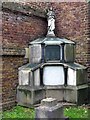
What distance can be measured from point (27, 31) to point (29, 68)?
1.47 m

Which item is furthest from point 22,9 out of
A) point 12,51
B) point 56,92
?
point 56,92

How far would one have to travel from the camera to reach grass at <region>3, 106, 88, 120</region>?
22.9 ft

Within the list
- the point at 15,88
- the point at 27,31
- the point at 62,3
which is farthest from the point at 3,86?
the point at 62,3

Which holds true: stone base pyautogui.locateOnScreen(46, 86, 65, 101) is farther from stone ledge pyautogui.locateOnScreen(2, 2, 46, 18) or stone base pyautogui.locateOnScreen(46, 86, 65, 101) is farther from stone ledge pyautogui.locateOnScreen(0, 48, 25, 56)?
stone ledge pyautogui.locateOnScreen(2, 2, 46, 18)

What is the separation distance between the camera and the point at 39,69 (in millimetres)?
8078

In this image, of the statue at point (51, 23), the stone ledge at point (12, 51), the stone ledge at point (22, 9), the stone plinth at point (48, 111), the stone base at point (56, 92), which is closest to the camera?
the stone plinth at point (48, 111)

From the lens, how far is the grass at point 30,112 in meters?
6.96

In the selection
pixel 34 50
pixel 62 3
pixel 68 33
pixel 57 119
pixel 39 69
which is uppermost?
pixel 62 3

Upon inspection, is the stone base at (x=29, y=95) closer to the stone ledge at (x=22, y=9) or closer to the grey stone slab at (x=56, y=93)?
the grey stone slab at (x=56, y=93)

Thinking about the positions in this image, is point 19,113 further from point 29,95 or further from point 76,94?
point 76,94

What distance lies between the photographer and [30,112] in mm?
7371

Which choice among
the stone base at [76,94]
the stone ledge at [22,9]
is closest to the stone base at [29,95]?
the stone base at [76,94]

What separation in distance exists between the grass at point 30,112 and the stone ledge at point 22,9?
3.22 m

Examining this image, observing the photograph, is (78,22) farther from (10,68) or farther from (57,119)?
(57,119)
